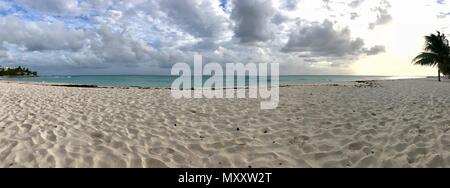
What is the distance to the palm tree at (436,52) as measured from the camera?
41.1 meters

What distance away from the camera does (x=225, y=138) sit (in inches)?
233

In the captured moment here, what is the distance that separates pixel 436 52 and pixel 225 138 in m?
47.8

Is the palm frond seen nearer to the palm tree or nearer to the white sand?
the palm tree

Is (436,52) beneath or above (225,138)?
above

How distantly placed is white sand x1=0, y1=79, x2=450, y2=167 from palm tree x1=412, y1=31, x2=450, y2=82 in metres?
40.6

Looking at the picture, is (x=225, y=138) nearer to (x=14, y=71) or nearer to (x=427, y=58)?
(x=427, y=58)

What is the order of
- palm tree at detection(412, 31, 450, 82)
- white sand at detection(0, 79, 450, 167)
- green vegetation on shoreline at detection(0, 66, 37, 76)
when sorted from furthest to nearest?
1. green vegetation on shoreline at detection(0, 66, 37, 76)
2. palm tree at detection(412, 31, 450, 82)
3. white sand at detection(0, 79, 450, 167)

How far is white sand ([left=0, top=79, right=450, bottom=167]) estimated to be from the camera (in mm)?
4652

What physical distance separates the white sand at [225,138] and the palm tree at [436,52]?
40.6 metres

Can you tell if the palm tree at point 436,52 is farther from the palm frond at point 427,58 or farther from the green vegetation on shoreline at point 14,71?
the green vegetation on shoreline at point 14,71

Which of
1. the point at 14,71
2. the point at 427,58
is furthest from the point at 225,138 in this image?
the point at 14,71

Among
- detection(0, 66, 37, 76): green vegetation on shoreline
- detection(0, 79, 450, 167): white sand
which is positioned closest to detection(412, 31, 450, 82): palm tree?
detection(0, 79, 450, 167): white sand

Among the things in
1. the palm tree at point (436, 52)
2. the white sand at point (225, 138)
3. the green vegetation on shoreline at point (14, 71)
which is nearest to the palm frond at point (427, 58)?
the palm tree at point (436, 52)
